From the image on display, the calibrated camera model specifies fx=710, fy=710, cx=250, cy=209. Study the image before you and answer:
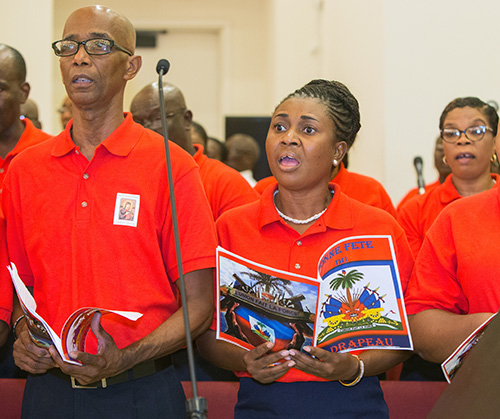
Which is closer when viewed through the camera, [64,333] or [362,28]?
[64,333]

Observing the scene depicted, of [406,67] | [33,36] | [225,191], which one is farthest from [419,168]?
[33,36]

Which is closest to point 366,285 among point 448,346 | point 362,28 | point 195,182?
point 448,346

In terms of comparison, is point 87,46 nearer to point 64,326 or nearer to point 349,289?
point 64,326

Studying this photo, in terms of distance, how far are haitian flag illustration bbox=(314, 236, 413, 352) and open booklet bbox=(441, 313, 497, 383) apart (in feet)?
0.36

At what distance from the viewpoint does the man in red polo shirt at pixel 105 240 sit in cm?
186

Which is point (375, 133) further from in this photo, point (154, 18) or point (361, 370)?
point (154, 18)

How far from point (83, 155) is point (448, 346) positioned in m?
1.10

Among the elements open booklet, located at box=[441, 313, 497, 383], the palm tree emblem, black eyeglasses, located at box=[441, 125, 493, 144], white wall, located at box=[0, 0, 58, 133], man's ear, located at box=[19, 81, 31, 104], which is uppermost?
white wall, located at box=[0, 0, 58, 133]

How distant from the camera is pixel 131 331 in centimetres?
188

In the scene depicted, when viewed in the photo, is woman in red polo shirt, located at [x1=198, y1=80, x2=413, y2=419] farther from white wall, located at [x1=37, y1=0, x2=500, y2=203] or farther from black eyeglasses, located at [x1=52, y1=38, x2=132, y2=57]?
white wall, located at [x1=37, y1=0, x2=500, y2=203]

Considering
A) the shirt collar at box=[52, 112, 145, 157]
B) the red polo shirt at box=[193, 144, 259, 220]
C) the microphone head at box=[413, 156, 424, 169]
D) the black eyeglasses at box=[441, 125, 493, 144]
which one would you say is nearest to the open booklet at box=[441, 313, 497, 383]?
the shirt collar at box=[52, 112, 145, 157]

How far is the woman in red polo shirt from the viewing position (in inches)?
73.1

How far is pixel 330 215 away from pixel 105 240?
65 centimetres

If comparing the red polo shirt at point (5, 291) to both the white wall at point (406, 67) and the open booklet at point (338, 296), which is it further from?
the white wall at point (406, 67)
